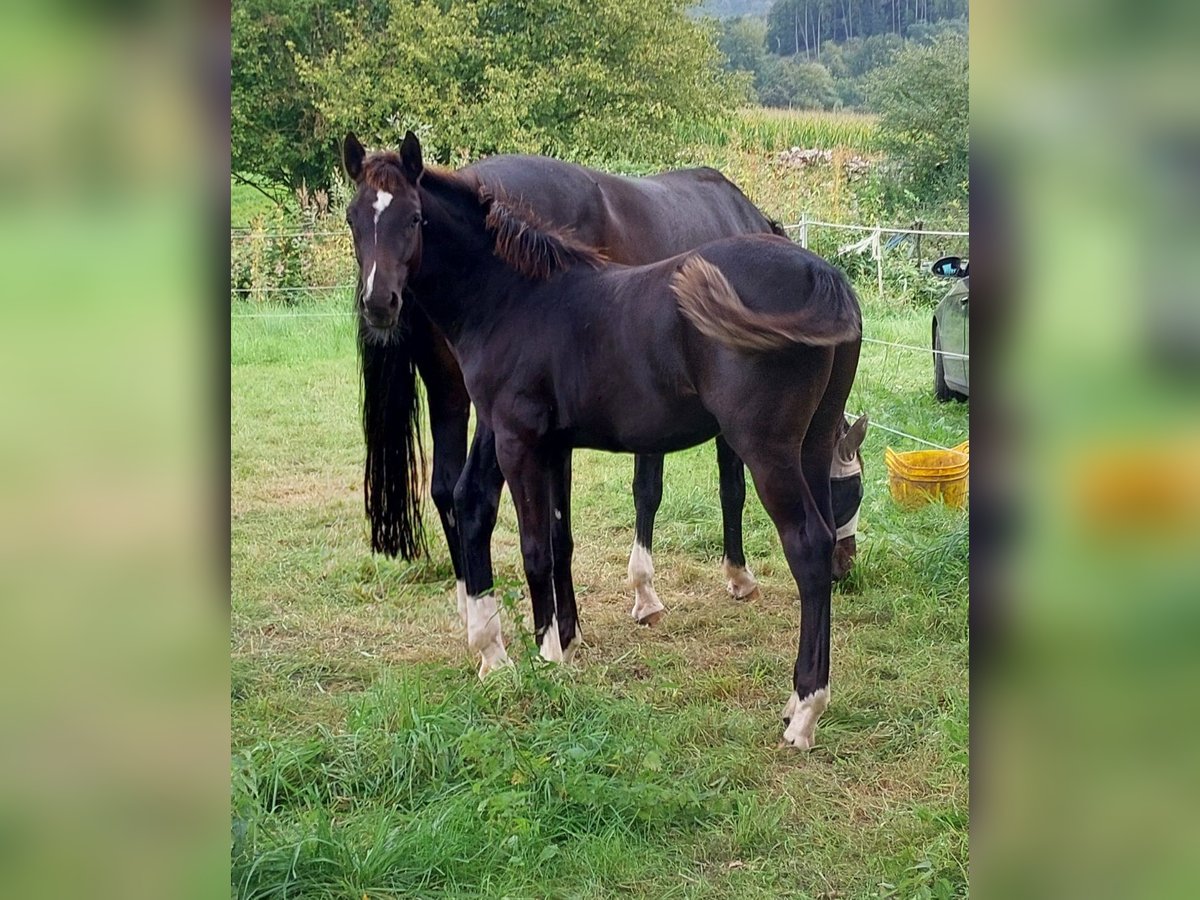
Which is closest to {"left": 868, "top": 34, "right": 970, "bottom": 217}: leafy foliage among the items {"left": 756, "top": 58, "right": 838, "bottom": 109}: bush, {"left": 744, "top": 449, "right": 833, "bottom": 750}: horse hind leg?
{"left": 756, "top": 58, "right": 838, "bottom": 109}: bush

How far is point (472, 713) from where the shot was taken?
3.37 m

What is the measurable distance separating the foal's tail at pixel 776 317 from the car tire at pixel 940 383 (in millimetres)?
4314

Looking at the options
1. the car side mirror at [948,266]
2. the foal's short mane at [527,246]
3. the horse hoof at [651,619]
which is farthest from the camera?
the car side mirror at [948,266]

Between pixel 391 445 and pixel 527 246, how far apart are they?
→ 1.19 metres

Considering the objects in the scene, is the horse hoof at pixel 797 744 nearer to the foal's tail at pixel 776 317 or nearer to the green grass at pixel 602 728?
the green grass at pixel 602 728

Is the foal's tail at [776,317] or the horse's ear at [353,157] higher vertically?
the horse's ear at [353,157]

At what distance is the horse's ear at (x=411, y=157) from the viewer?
3.67 meters

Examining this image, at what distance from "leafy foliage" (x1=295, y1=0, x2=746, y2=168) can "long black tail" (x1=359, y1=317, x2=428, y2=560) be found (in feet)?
32.7

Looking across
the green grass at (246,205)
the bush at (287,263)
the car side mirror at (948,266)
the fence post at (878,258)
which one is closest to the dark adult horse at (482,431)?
the car side mirror at (948,266)

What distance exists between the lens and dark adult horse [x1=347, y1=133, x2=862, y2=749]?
126 inches

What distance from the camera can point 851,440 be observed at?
4855 mm
